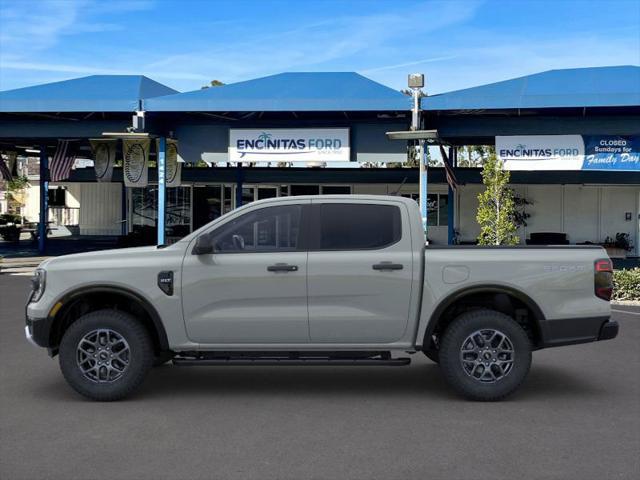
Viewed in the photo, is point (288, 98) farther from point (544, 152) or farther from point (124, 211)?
point (124, 211)

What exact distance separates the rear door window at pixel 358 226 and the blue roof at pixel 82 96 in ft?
48.4

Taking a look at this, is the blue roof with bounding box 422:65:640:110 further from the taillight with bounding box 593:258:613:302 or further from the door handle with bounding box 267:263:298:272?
the door handle with bounding box 267:263:298:272

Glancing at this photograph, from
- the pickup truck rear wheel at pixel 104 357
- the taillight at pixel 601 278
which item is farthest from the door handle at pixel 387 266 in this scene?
the pickup truck rear wheel at pixel 104 357

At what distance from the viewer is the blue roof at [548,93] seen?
17.9 metres

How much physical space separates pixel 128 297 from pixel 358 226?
226 cm

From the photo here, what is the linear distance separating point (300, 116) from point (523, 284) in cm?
1542

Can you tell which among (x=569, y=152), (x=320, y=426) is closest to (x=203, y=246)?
(x=320, y=426)

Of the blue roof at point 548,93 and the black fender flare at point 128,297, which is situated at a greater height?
the blue roof at point 548,93

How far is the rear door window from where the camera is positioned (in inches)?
254

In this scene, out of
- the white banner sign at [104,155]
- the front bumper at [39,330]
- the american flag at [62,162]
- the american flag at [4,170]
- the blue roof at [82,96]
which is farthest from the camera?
the american flag at [4,170]

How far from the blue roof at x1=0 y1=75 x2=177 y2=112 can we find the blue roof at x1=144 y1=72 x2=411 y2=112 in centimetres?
98

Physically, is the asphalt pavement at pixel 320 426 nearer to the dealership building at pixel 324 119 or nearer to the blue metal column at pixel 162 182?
the dealership building at pixel 324 119

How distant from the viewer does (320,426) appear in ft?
18.4

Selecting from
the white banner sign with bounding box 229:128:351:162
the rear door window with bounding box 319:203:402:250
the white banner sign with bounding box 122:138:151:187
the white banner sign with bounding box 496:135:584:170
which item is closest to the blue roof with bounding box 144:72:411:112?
the white banner sign with bounding box 229:128:351:162
